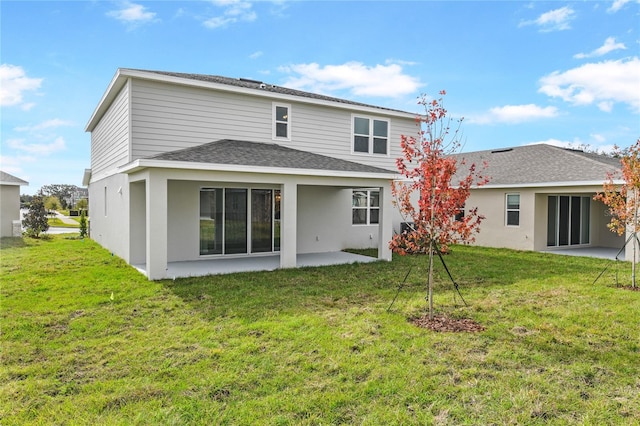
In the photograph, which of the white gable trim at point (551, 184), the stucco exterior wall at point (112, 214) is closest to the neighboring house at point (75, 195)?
the stucco exterior wall at point (112, 214)

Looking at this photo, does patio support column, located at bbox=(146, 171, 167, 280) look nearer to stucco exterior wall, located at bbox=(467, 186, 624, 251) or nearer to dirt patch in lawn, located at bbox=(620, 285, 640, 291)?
dirt patch in lawn, located at bbox=(620, 285, 640, 291)


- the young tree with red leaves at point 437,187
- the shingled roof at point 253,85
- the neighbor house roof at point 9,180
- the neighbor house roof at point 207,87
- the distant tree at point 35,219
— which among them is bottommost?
the distant tree at point 35,219

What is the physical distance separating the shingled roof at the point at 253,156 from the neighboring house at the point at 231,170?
0.14ft

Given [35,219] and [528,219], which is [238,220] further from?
[35,219]

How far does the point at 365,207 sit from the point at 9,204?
709 inches

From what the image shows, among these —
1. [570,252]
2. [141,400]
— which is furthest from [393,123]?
[141,400]

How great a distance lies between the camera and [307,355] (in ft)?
15.1

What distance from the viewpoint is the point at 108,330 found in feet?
17.8

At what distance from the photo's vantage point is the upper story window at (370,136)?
1476 centimetres

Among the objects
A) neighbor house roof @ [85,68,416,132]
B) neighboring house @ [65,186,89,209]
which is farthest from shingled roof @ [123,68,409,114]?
neighboring house @ [65,186,89,209]

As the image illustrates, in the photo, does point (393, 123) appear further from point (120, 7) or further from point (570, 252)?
point (120, 7)

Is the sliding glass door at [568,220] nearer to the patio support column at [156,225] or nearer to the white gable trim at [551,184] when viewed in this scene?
the white gable trim at [551,184]

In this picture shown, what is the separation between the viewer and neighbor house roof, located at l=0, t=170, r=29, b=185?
19.4 metres

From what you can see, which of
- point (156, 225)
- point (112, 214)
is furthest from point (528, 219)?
point (112, 214)
